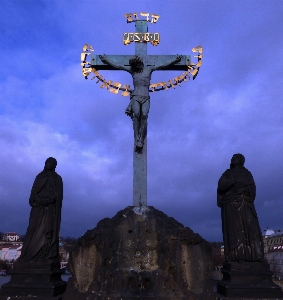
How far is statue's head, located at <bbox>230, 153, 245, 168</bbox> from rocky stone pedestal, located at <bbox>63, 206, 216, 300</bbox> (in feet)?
6.56

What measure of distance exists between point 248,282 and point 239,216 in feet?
4.36

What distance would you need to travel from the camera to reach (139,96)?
372 inches

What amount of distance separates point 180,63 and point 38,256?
630 cm

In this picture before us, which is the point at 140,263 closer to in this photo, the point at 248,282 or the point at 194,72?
the point at 248,282

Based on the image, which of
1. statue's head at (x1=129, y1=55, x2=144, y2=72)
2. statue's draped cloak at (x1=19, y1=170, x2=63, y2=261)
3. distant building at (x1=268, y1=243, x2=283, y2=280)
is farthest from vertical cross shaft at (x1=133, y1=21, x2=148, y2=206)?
distant building at (x1=268, y1=243, x2=283, y2=280)

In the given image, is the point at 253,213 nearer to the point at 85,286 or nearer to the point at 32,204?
the point at 85,286

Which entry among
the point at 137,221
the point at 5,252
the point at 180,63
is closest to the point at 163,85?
the point at 180,63

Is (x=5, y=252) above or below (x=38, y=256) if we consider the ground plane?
above

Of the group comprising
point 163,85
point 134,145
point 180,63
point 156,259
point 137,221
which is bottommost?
point 156,259

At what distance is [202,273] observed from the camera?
7.10 m

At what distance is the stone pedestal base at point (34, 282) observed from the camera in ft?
23.8

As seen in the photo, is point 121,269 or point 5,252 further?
point 5,252

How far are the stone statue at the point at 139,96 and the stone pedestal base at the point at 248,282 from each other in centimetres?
364

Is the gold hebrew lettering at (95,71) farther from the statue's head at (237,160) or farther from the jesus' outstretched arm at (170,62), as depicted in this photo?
the statue's head at (237,160)
